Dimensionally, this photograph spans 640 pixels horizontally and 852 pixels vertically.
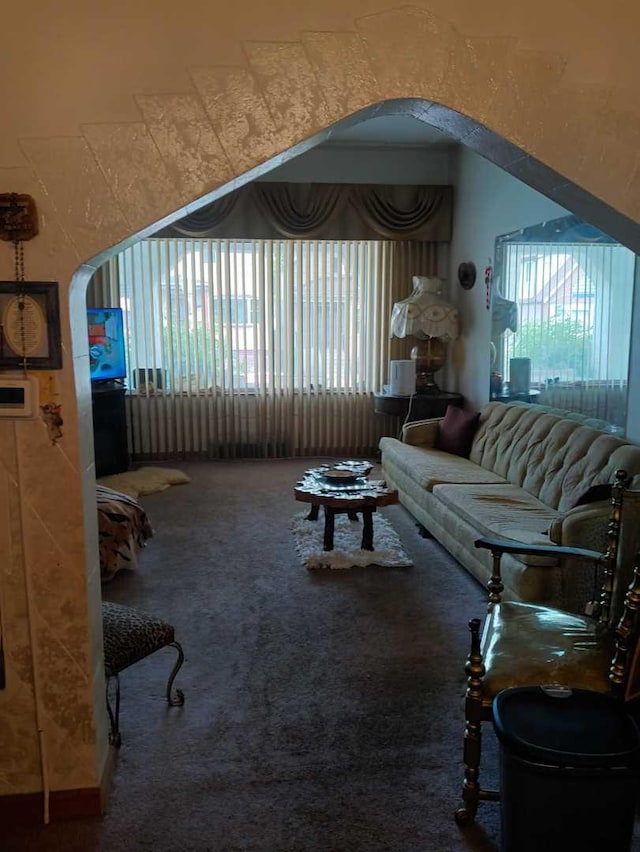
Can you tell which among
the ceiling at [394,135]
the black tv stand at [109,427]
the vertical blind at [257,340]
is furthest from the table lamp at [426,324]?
the black tv stand at [109,427]

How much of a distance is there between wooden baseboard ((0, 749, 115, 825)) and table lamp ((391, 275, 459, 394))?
4912mm

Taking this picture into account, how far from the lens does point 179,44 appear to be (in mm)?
1869

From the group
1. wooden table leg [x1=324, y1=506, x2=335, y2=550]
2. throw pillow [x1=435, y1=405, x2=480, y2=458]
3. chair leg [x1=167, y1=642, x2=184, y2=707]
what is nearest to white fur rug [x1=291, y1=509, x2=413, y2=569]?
wooden table leg [x1=324, y1=506, x2=335, y2=550]

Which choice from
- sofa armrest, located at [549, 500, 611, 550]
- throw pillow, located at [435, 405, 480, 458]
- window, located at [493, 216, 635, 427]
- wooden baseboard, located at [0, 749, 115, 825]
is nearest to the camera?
wooden baseboard, located at [0, 749, 115, 825]

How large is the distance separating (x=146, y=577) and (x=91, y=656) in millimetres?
1976

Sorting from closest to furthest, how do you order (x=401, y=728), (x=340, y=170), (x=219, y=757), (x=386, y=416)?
1. (x=219, y=757)
2. (x=401, y=728)
3. (x=340, y=170)
4. (x=386, y=416)

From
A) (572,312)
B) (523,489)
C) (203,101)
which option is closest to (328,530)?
(523,489)

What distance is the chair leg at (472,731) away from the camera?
6.74ft

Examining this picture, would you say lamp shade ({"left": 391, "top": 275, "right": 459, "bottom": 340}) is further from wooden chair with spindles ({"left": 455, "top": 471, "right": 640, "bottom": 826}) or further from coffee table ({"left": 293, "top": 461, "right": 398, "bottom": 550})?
wooden chair with spindles ({"left": 455, "top": 471, "right": 640, "bottom": 826})

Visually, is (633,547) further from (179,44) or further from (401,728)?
(179,44)

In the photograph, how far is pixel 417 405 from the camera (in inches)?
249

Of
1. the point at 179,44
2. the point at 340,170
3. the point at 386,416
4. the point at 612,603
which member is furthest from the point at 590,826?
the point at 340,170

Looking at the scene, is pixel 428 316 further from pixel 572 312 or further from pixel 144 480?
pixel 144 480

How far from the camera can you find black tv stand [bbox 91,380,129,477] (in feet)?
20.1
